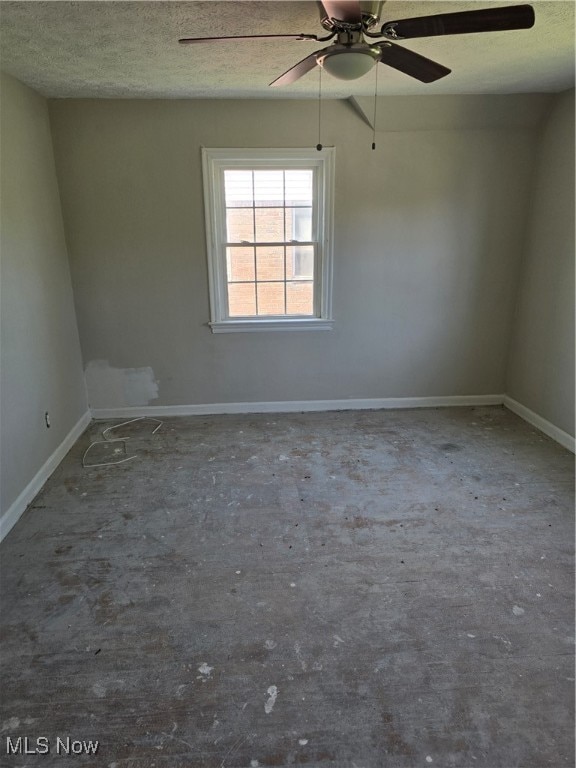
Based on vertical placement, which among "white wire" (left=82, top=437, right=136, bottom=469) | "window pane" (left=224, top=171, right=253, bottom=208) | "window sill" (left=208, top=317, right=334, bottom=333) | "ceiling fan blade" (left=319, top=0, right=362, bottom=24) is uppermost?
"ceiling fan blade" (left=319, top=0, right=362, bottom=24)

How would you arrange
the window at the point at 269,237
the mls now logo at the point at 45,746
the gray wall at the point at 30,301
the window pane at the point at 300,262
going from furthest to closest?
the window pane at the point at 300,262, the window at the point at 269,237, the gray wall at the point at 30,301, the mls now logo at the point at 45,746

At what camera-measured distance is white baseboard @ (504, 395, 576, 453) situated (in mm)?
3409

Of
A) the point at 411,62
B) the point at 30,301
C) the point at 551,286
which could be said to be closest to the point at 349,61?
the point at 411,62

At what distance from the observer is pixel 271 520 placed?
261 cm

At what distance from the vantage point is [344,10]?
1560 millimetres

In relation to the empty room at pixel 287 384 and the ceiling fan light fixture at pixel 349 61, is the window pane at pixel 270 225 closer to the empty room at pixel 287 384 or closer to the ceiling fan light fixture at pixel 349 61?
the empty room at pixel 287 384

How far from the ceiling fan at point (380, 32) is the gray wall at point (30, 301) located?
5.54 ft

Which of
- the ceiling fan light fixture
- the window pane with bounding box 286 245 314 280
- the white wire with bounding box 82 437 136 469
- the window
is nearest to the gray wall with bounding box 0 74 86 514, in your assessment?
the white wire with bounding box 82 437 136 469

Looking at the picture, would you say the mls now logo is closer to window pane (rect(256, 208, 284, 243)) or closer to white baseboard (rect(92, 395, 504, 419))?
white baseboard (rect(92, 395, 504, 419))

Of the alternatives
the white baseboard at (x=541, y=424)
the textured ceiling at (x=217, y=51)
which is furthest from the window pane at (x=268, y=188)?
the white baseboard at (x=541, y=424)

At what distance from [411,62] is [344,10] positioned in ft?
1.64

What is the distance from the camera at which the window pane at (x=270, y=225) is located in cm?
374

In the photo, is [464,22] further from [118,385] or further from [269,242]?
[118,385]

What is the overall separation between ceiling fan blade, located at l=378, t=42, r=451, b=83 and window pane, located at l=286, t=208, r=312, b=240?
5.67 feet
